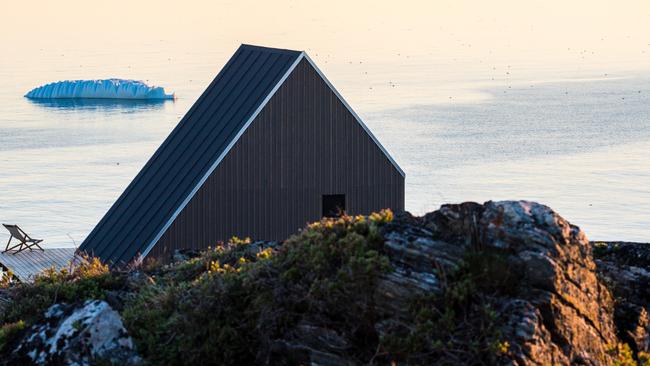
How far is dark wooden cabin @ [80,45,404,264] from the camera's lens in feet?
95.6

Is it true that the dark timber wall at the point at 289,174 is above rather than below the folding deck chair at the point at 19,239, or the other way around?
above

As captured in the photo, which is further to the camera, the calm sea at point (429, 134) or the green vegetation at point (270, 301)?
the calm sea at point (429, 134)

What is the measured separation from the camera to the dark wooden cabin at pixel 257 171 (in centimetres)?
2912

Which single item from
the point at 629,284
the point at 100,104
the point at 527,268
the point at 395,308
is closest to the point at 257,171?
Result: the point at 629,284

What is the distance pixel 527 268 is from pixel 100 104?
371ft

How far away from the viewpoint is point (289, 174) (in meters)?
30.3

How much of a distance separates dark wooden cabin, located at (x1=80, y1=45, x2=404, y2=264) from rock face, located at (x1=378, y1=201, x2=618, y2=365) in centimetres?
1598

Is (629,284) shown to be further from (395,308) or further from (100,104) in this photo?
(100,104)

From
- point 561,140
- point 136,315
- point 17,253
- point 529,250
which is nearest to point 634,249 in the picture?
point 529,250

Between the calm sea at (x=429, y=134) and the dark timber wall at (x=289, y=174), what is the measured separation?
1152 inches

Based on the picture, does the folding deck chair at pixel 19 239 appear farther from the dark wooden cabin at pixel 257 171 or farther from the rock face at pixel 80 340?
the rock face at pixel 80 340

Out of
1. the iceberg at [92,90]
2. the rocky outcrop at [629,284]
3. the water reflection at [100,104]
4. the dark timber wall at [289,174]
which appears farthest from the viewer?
the iceberg at [92,90]

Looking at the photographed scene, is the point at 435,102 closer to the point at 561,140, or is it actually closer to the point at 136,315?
the point at 561,140

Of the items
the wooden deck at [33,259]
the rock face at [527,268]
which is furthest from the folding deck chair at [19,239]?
the rock face at [527,268]
